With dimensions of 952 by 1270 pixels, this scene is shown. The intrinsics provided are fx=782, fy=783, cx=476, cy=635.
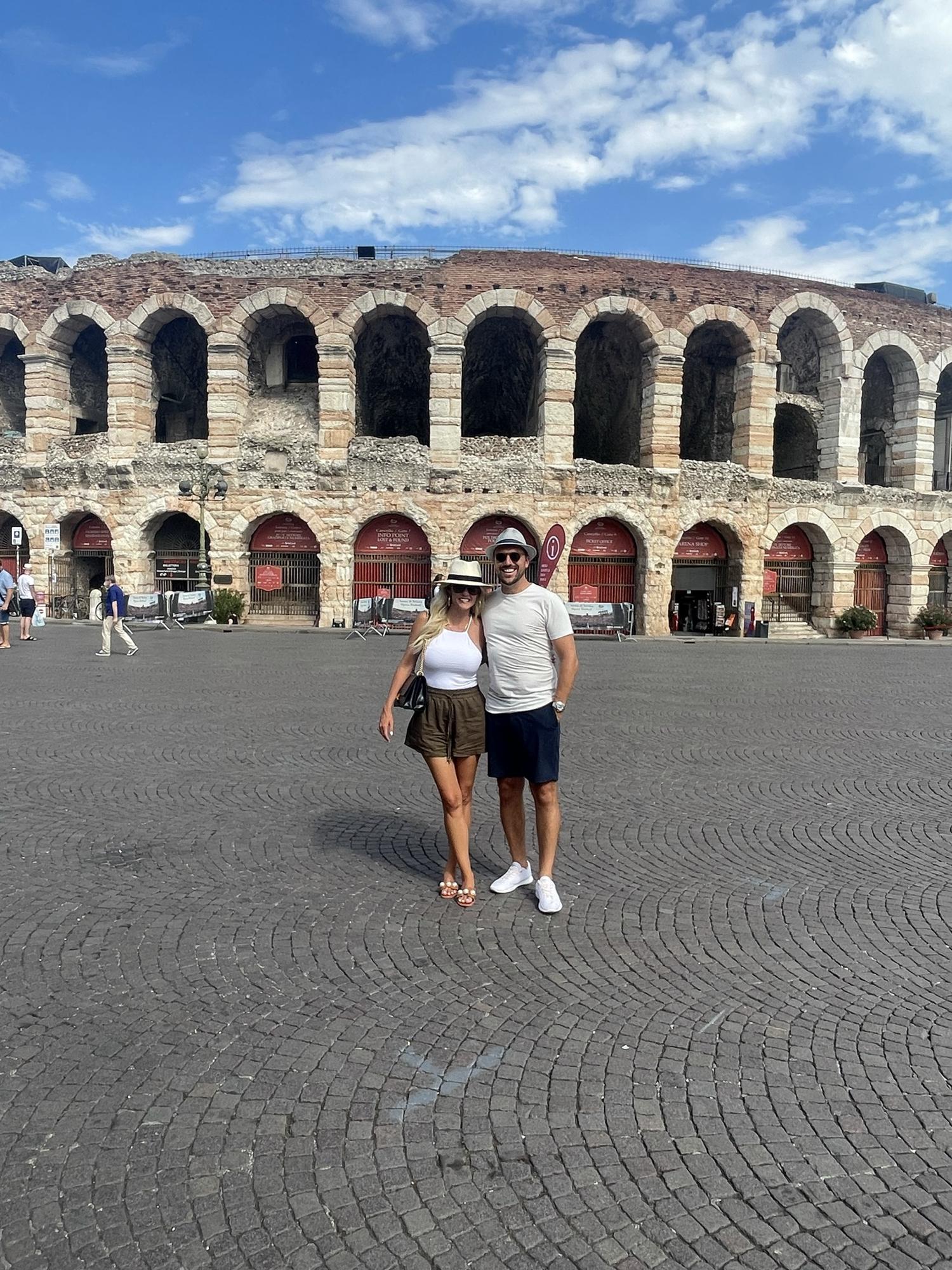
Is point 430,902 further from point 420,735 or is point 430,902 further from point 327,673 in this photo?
point 327,673

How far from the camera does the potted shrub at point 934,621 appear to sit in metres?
25.3

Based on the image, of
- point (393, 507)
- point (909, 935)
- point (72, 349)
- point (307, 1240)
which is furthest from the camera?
point (72, 349)

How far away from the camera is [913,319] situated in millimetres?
26750

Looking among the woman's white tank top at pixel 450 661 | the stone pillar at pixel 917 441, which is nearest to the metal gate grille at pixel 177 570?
the woman's white tank top at pixel 450 661

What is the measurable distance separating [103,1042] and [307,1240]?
1279 millimetres

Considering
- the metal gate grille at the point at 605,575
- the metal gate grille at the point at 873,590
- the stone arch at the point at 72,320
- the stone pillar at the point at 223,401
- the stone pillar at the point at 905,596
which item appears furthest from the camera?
the metal gate grille at the point at 873,590

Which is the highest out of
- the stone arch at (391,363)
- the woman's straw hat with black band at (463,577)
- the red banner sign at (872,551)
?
the stone arch at (391,363)

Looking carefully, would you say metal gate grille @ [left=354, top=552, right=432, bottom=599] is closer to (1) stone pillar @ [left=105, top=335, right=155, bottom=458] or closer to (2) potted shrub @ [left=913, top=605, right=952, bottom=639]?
(1) stone pillar @ [left=105, top=335, right=155, bottom=458]

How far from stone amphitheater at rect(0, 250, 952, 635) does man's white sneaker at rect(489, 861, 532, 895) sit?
20.3 metres

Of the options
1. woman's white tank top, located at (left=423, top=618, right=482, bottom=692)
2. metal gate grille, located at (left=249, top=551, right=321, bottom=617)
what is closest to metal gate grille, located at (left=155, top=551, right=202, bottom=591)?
metal gate grille, located at (left=249, top=551, right=321, bottom=617)

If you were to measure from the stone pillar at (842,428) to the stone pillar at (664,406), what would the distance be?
5453mm

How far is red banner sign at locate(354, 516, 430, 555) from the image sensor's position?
2520 cm

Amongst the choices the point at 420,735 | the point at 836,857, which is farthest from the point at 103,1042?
the point at 836,857

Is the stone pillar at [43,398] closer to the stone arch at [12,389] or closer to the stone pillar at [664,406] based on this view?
the stone arch at [12,389]
